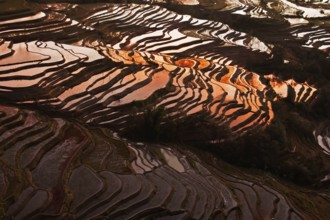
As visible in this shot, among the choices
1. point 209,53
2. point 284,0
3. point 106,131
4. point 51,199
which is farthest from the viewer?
point 284,0

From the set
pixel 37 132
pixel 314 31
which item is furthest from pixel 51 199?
pixel 314 31

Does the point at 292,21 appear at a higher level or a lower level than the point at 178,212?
lower

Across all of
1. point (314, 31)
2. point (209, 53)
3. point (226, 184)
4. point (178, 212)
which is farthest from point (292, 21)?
point (178, 212)

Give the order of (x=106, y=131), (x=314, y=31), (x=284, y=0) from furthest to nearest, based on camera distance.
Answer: (x=284, y=0), (x=314, y=31), (x=106, y=131)

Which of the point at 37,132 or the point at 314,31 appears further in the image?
the point at 314,31

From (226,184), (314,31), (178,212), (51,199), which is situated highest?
(51,199)

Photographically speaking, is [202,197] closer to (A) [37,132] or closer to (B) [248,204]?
(B) [248,204]
